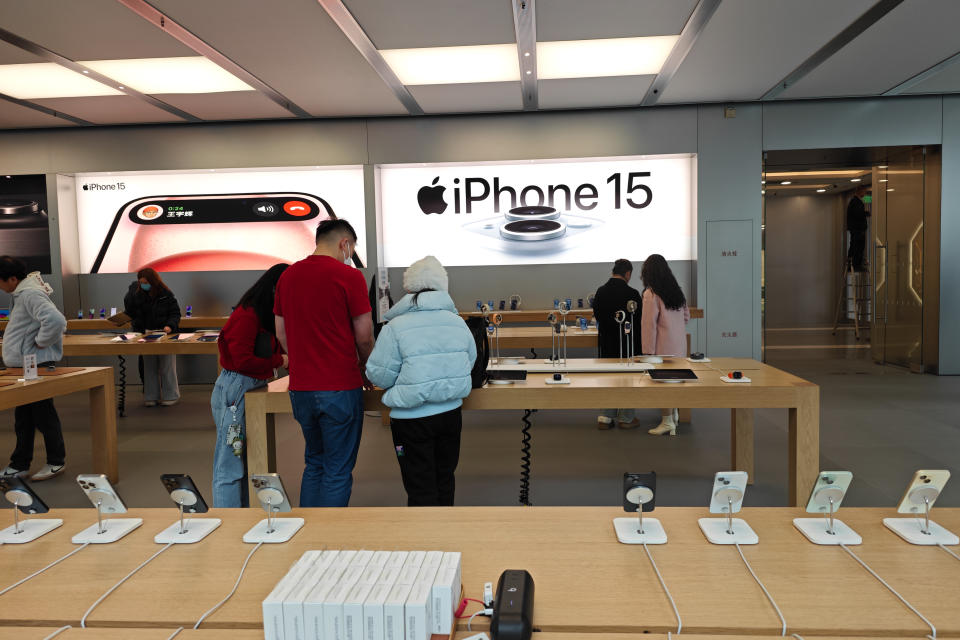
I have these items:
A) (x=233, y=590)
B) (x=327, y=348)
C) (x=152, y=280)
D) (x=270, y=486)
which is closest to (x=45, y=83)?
(x=152, y=280)

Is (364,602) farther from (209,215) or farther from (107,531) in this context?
(209,215)

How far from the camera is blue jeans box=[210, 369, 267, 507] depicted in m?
2.97

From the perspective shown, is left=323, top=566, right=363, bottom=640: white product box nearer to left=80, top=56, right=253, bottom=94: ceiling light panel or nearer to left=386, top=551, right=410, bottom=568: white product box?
left=386, top=551, right=410, bottom=568: white product box

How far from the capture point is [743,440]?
3.91m

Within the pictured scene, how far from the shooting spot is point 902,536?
150 cm

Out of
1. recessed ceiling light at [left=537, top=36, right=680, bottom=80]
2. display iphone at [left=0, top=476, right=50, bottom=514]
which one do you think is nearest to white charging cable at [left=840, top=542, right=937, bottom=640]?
display iphone at [left=0, top=476, right=50, bottom=514]

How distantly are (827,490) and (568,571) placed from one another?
685mm

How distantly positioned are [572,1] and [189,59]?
3574 mm

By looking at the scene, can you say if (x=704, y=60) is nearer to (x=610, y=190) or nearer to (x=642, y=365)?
(x=610, y=190)

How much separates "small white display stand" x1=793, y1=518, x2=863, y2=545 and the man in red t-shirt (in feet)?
6.20

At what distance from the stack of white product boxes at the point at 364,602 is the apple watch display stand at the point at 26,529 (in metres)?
0.88

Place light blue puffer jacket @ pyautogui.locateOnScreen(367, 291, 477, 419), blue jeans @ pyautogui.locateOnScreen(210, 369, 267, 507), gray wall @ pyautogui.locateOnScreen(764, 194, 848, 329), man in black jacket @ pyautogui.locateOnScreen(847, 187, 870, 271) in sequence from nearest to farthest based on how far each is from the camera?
1. light blue puffer jacket @ pyautogui.locateOnScreen(367, 291, 477, 419)
2. blue jeans @ pyautogui.locateOnScreen(210, 369, 267, 507)
3. man in black jacket @ pyautogui.locateOnScreen(847, 187, 870, 271)
4. gray wall @ pyautogui.locateOnScreen(764, 194, 848, 329)

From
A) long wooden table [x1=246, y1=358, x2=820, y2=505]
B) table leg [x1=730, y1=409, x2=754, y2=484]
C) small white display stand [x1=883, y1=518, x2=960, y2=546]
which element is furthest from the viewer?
table leg [x1=730, y1=409, x2=754, y2=484]

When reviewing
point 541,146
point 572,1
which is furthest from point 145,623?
point 541,146
